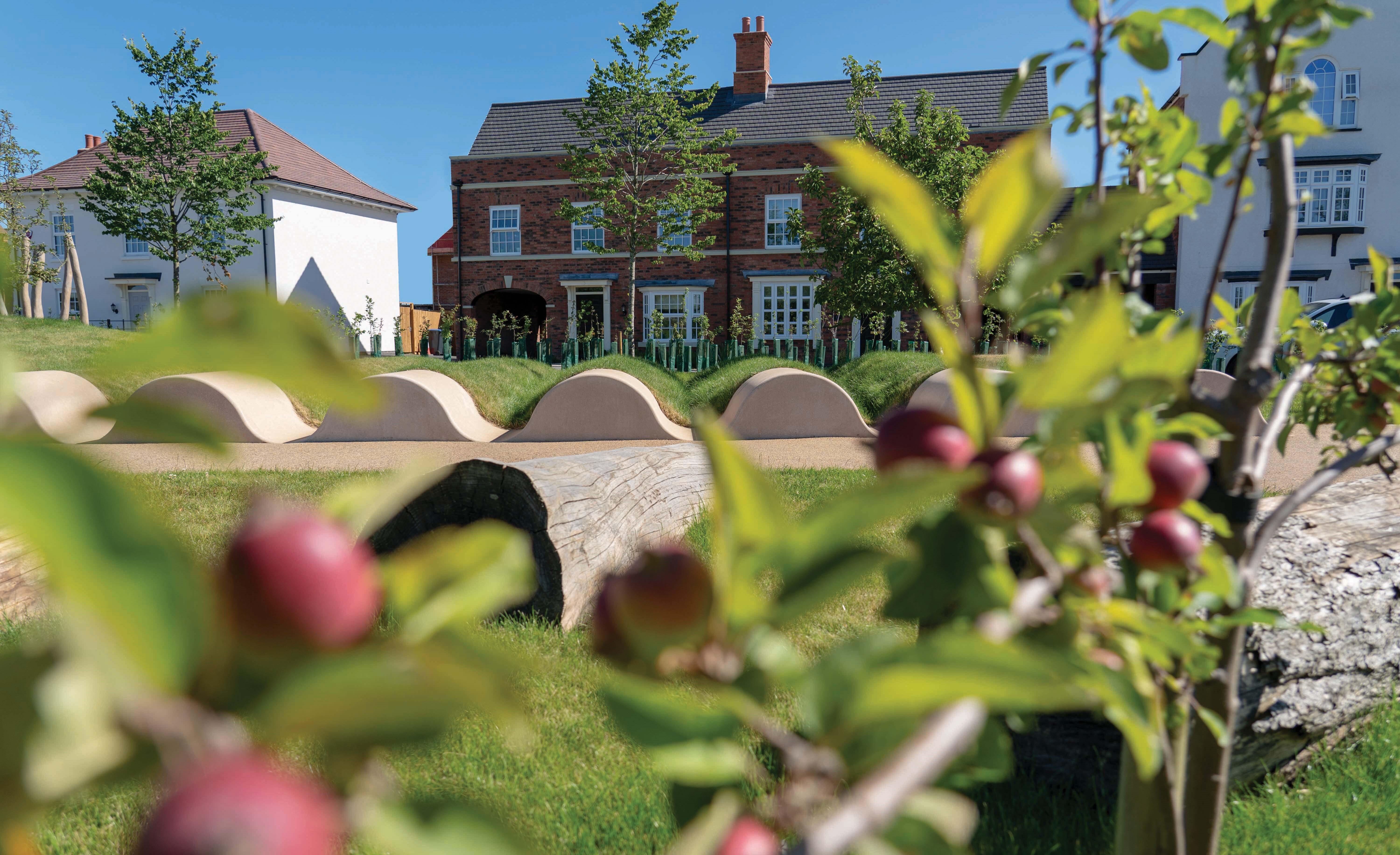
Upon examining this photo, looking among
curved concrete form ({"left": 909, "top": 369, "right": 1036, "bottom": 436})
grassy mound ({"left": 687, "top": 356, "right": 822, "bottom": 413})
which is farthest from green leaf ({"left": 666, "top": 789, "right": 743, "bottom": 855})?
grassy mound ({"left": 687, "top": 356, "right": 822, "bottom": 413})

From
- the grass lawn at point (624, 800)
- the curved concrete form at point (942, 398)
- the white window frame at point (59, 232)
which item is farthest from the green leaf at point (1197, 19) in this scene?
the white window frame at point (59, 232)

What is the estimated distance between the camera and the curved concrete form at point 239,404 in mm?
8711

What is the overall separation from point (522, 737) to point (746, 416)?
30.1 ft

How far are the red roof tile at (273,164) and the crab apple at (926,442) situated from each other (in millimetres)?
29571

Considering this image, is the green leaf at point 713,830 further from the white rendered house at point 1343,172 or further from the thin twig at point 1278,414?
the white rendered house at point 1343,172

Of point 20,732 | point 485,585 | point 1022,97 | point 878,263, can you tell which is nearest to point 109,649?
point 20,732

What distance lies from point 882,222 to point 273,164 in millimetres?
19730

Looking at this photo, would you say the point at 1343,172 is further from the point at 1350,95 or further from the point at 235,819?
the point at 235,819

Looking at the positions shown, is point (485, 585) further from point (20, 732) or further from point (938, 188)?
point (938, 188)

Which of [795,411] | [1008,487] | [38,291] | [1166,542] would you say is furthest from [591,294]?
[1008,487]

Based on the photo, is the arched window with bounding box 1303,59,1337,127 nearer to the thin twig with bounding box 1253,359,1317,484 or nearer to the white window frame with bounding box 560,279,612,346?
the white window frame with bounding box 560,279,612,346

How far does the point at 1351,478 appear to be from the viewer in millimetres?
5309

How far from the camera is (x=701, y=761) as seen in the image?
444mm

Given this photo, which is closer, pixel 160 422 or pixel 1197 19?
pixel 160 422
